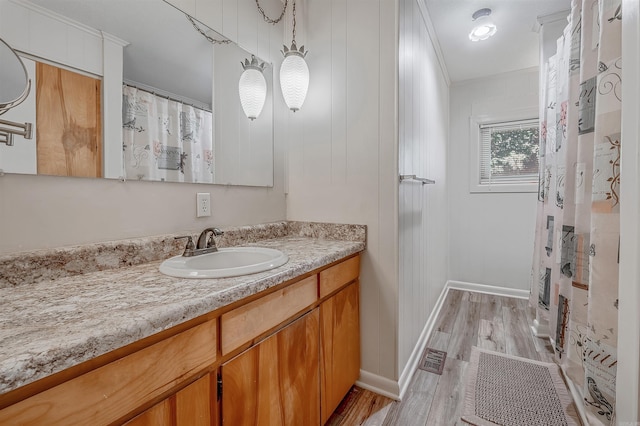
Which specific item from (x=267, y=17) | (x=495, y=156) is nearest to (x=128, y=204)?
(x=267, y=17)

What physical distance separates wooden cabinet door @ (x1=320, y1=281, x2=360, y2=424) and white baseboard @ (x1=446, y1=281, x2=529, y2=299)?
7.13 ft

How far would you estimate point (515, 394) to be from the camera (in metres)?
1.53

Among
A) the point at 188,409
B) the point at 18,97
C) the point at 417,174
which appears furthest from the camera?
the point at 417,174

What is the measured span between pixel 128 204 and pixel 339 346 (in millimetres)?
1074

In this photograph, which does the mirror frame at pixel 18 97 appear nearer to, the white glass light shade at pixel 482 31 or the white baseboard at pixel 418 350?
the white baseboard at pixel 418 350

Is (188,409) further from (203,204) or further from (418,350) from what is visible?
(418,350)

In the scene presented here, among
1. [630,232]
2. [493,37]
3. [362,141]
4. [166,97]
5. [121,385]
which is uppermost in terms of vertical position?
[493,37]

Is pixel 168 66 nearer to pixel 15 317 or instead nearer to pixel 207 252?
pixel 207 252

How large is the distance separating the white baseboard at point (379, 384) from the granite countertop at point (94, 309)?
36.1 inches

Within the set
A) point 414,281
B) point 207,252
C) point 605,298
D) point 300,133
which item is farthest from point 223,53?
point 605,298

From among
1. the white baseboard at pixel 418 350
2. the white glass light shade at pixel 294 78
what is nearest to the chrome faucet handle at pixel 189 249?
the white glass light shade at pixel 294 78

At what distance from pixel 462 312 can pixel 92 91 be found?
2978 mm

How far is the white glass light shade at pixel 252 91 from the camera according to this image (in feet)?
5.04

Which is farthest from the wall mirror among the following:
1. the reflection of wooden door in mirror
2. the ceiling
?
the ceiling
